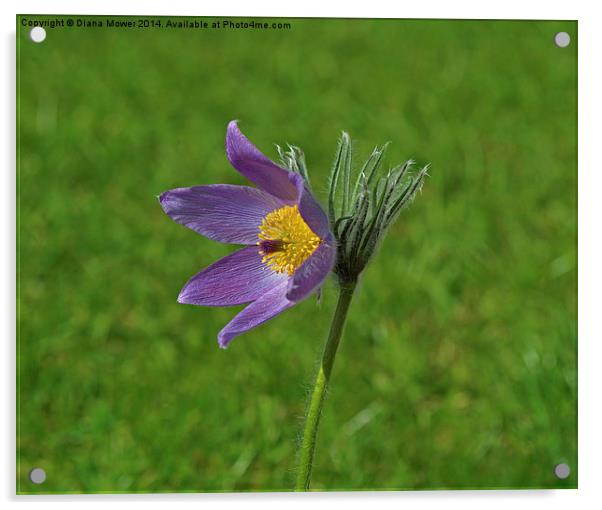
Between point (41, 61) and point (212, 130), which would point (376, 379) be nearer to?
point (212, 130)

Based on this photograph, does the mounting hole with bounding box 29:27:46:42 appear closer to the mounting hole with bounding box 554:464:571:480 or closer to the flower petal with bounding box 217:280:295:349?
the flower petal with bounding box 217:280:295:349

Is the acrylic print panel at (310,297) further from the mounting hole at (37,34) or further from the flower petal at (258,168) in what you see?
the flower petal at (258,168)

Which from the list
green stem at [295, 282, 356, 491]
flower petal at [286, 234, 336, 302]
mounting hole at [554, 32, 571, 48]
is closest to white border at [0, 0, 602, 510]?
mounting hole at [554, 32, 571, 48]

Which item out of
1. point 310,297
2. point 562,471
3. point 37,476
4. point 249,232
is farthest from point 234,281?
point 562,471
